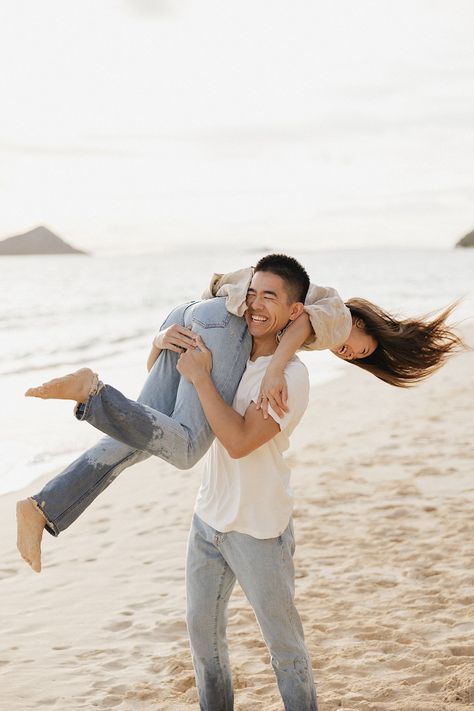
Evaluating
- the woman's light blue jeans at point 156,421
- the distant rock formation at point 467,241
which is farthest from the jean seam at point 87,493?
the distant rock formation at point 467,241

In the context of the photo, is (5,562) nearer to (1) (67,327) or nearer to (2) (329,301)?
(2) (329,301)

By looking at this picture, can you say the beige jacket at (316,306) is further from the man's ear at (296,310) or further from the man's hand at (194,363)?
the man's hand at (194,363)

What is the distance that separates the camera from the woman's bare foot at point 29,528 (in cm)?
293

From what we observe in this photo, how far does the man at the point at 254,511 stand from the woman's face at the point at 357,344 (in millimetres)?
680

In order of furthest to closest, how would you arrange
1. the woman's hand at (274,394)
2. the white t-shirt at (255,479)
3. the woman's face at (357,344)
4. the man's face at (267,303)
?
the woman's face at (357,344), the man's face at (267,303), the white t-shirt at (255,479), the woman's hand at (274,394)

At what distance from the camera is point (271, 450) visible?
3.01 m

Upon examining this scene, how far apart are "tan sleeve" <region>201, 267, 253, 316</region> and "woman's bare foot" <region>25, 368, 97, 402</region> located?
2.14 ft

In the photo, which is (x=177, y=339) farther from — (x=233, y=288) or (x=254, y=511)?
(x=254, y=511)

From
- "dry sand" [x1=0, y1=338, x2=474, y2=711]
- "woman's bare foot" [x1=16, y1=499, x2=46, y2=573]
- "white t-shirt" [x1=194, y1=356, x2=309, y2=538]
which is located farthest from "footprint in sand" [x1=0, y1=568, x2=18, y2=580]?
"white t-shirt" [x1=194, y1=356, x2=309, y2=538]

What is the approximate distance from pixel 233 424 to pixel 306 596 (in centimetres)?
262

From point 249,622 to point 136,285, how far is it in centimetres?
4493

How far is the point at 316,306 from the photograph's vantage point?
322 cm

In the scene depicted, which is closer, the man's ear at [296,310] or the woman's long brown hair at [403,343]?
the man's ear at [296,310]

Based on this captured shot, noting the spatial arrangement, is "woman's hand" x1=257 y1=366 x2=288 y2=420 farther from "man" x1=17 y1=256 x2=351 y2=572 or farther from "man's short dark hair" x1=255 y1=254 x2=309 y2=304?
"man's short dark hair" x1=255 y1=254 x2=309 y2=304
